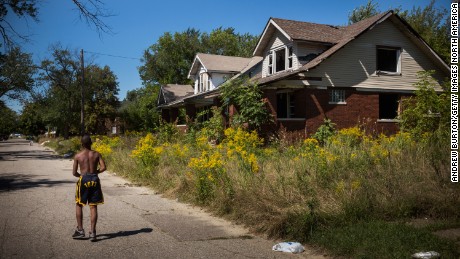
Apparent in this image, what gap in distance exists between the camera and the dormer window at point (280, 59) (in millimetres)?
22184

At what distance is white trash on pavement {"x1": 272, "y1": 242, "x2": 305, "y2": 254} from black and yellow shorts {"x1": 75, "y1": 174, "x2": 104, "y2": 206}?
290cm

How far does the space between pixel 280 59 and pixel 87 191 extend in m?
20.3

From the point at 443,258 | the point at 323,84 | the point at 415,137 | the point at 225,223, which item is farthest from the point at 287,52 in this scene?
the point at 443,258

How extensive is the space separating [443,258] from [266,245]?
2.34 meters

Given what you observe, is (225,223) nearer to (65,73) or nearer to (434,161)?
(434,161)

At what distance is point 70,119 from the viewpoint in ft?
149

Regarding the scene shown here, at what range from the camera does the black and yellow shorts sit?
5838 millimetres

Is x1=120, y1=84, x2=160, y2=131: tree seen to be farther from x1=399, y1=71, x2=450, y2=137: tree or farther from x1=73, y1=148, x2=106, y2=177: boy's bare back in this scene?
x1=73, y1=148, x2=106, y2=177: boy's bare back

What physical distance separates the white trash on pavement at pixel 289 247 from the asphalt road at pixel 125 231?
9cm

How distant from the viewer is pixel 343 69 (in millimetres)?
20750

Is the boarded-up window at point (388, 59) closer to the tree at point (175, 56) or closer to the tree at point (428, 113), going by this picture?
the tree at point (428, 113)

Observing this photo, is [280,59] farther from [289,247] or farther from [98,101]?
[98,101]

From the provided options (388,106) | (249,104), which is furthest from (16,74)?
(388,106)

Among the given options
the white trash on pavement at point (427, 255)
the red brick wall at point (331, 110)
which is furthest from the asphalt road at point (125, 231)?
the red brick wall at point (331, 110)
